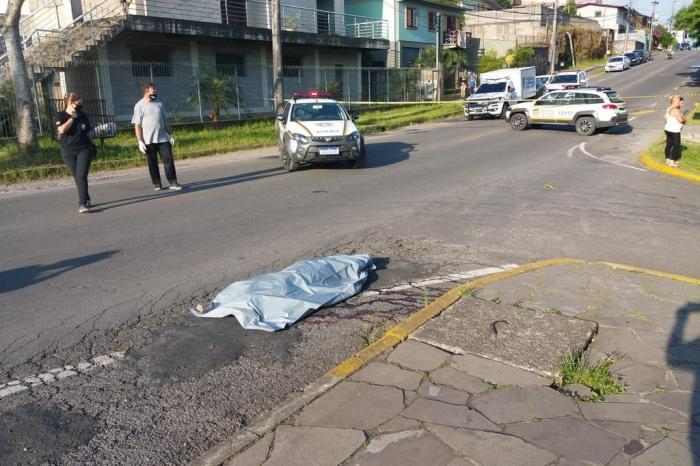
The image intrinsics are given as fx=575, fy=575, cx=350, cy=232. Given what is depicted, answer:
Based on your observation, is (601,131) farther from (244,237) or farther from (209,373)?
(209,373)

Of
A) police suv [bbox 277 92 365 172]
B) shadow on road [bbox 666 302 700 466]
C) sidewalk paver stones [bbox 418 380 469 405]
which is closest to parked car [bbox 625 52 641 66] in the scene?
police suv [bbox 277 92 365 172]

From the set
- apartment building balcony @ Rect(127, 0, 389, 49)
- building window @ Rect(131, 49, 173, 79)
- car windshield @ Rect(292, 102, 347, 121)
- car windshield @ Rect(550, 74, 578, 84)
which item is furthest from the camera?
car windshield @ Rect(550, 74, 578, 84)

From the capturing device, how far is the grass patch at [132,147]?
1341 cm

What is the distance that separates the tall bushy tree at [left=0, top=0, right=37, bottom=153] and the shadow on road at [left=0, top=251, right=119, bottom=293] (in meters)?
10.4

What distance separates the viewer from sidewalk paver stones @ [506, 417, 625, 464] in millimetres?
2904

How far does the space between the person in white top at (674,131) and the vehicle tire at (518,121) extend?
27.8ft

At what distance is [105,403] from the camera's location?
3.57 m

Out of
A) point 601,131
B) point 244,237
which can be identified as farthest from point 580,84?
point 244,237

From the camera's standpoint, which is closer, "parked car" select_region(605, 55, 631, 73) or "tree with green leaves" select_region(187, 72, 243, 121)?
"tree with green leaves" select_region(187, 72, 243, 121)

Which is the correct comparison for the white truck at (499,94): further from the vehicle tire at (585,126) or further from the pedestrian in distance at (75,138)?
the pedestrian in distance at (75,138)

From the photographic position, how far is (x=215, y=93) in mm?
22406

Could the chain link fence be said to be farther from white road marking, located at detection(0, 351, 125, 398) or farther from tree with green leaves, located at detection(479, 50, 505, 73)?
tree with green leaves, located at detection(479, 50, 505, 73)

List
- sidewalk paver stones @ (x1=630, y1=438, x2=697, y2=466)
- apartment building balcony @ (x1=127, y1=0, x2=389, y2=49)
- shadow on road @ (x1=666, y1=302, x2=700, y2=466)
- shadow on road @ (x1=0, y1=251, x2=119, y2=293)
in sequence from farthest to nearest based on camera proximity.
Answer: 1. apartment building balcony @ (x1=127, y1=0, x2=389, y2=49)
2. shadow on road @ (x1=0, y1=251, x2=119, y2=293)
3. shadow on road @ (x1=666, y1=302, x2=700, y2=466)
4. sidewalk paver stones @ (x1=630, y1=438, x2=697, y2=466)

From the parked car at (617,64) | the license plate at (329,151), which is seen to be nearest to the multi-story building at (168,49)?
the license plate at (329,151)
